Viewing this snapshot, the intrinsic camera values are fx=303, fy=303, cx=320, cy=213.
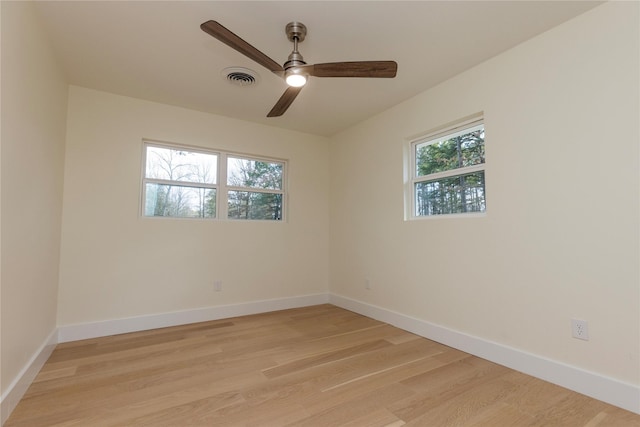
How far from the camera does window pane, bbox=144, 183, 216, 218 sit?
129 inches

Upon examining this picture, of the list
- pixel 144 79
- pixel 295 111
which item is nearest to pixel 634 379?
pixel 295 111

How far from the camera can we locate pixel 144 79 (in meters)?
2.78

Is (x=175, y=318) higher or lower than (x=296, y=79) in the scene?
Answer: lower

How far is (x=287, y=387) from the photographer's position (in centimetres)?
194

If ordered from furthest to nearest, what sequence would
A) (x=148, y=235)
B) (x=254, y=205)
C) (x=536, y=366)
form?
1. (x=254, y=205)
2. (x=148, y=235)
3. (x=536, y=366)

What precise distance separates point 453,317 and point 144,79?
351 cm

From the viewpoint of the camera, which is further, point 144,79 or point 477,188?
point 144,79

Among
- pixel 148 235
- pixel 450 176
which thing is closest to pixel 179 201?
pixel 148 235

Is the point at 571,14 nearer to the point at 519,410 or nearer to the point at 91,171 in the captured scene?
the point at 519,410

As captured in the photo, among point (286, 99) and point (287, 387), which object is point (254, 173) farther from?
point (287, 387)

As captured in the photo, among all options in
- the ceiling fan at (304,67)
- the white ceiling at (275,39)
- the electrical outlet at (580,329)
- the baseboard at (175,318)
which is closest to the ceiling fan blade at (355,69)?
the ceiling fan at (304,67)

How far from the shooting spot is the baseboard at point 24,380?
1.58 meters

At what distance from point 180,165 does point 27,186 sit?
1.63 metres

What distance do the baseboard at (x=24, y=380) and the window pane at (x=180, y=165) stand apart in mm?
1735
